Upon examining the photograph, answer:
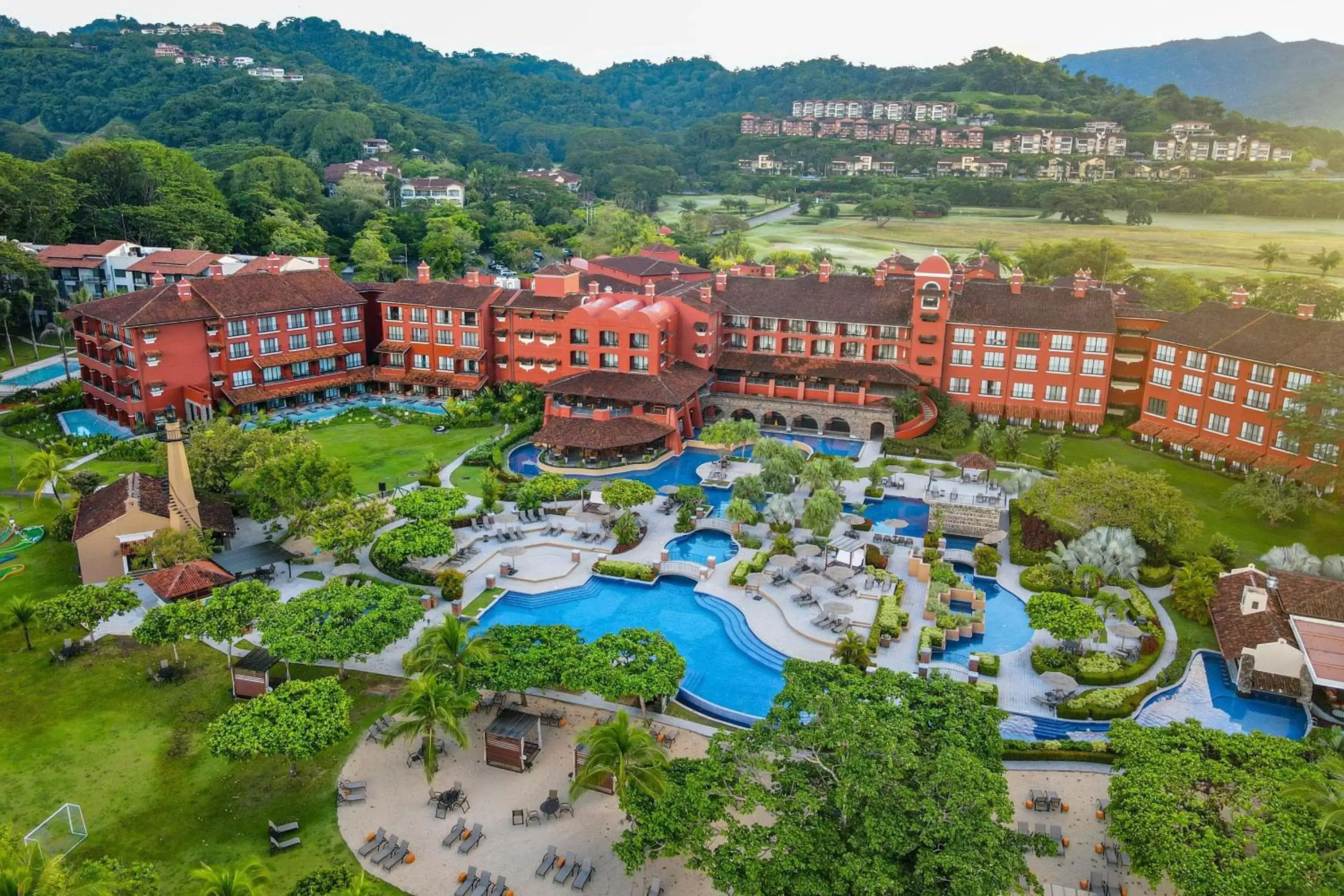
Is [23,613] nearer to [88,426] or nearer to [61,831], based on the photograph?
[61,831]

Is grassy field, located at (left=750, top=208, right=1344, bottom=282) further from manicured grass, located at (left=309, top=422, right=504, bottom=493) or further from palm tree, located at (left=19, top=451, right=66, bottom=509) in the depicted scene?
palm tree, located at (left=19, top=451, right=66, bottom=509)

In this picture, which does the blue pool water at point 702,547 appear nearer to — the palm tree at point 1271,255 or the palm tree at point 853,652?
the palm tree at point 853,652

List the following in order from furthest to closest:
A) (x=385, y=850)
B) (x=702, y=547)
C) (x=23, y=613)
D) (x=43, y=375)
→ (x=43, y=375) < (x=702, y=547) < (x=23, y=613) < (x=385, y=850)

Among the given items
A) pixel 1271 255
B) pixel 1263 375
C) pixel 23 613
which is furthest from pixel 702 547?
pixel 1271 255

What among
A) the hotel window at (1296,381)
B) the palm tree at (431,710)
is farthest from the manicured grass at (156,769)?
the hotel window at (1296,381)

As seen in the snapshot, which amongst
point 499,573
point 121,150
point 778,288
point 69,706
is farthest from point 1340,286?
point 121,150
